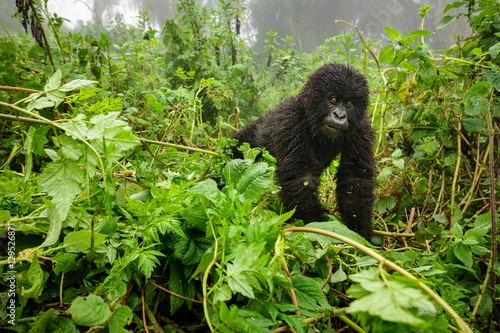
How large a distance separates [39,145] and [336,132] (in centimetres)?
189

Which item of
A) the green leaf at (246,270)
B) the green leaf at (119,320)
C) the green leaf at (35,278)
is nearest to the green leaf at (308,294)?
the green leaf at (246,270)

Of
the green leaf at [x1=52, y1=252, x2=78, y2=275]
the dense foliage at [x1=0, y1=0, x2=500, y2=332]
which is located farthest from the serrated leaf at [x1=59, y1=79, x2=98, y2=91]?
the green leaf at [x1=52, y1=252, x2=78, y2=275]

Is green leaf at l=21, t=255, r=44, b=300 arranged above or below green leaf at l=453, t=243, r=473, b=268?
above

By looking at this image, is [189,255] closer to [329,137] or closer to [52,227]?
[52,227]

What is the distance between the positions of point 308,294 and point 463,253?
853mm

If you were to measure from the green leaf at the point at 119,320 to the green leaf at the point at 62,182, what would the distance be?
0.30 metres

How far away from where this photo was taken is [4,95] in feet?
7.04

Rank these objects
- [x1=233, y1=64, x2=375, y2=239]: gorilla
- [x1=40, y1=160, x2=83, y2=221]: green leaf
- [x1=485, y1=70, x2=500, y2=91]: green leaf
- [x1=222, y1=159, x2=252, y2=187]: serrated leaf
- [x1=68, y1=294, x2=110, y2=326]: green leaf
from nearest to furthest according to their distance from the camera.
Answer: [x1=68, y1=294, x2=110, y2=326]: green leaf < [x1=40, y1=160, x2=83, y2=221]: green leaf < [x1=222, y1=159, x2=252, y2=187]: serrated leaf < [x1=485, y1=70, x2=500, y2=91]: green leaf < [x1=233, y1=64, x2=375, y2=239]: gorilla

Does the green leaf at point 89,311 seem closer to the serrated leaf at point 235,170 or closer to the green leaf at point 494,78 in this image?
the serrated leaf at point 235,170

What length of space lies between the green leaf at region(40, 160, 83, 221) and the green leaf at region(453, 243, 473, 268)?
Answer: 1.54m

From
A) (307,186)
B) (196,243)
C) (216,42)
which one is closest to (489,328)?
(307,186)

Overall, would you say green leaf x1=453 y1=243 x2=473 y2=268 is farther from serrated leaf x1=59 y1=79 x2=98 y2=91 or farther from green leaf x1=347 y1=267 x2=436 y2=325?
serrated leaf x1=59 y1=79 x2=98 y2=91

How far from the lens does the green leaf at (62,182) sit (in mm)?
777

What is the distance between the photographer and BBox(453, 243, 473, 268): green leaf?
1.26m
